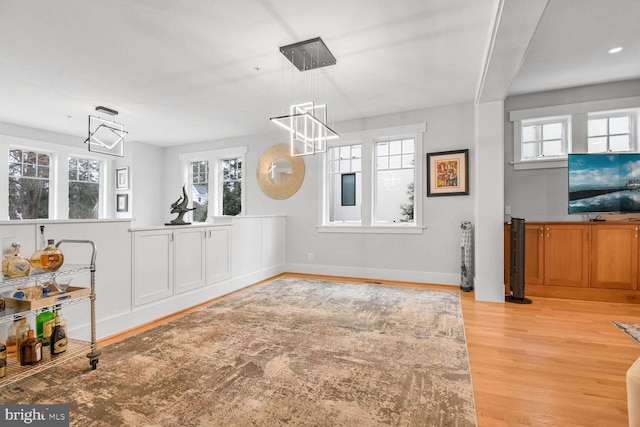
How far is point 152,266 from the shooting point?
324cm

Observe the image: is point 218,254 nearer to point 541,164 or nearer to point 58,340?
point 58,340

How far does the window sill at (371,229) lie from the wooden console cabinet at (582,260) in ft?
4.36

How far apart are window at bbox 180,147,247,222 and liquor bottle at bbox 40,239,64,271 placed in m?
4.44

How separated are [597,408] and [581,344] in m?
1.09

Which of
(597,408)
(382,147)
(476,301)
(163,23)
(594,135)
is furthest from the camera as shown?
(382,147)

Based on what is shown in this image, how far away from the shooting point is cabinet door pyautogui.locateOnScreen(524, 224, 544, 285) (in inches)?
157

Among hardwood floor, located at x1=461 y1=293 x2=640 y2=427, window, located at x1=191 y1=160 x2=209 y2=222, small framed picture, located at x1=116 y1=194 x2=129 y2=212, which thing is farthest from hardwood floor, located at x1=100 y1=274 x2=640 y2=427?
small framed picture, located at x1=116 y1=194 x2=129 y2=212

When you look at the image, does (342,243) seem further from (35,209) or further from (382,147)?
(35,209)

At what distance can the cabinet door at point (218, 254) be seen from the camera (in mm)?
4051

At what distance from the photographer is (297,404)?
1.76 m

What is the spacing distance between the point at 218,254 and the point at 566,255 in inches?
179

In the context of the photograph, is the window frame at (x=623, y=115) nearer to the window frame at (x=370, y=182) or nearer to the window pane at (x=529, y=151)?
the window pane at (x=529, y=151)

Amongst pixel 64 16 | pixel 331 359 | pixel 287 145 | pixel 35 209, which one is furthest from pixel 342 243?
pixel 35 209

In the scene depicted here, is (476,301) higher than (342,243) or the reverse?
the reverse
